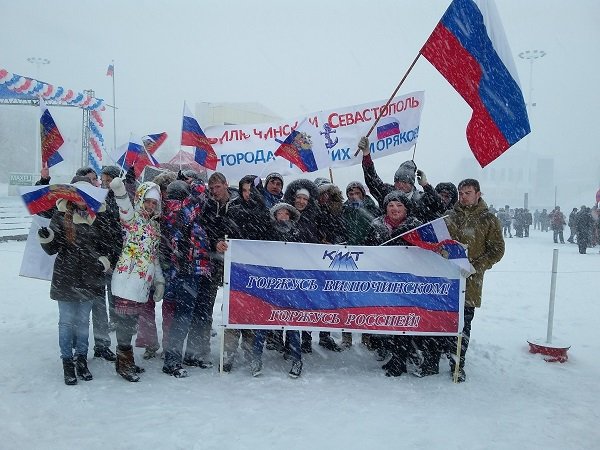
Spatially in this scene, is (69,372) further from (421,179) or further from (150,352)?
(421,179)

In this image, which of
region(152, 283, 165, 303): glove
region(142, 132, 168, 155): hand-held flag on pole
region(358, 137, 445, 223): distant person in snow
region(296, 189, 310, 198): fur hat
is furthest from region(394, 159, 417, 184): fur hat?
region(142, 132, 168, 155): hand-held flag on pole

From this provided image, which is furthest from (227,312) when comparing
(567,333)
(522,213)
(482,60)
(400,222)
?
(522,213)

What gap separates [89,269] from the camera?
4.64 metres

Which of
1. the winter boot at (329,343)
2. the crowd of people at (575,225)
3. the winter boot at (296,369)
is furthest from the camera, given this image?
the crowd of people at (575,225)

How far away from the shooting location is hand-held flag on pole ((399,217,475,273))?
495cm

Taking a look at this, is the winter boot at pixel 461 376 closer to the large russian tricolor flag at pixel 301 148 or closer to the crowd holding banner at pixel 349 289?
the crowd holding banner at pixel 349 289

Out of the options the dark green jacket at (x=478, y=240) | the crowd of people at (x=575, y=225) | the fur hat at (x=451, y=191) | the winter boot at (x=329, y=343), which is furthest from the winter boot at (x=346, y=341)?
the crowd of people at (x=575, y=225)

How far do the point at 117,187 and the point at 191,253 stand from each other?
1.06 meters

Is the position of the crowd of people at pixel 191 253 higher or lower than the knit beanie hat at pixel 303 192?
lower

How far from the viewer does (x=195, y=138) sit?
696cm

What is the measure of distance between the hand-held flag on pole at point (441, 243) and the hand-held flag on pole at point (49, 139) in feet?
13.9

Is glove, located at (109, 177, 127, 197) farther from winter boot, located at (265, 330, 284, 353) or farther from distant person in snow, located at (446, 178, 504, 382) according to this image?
distant person in snow, located at (446, 178, 504, 382)

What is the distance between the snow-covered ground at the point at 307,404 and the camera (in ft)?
12.3

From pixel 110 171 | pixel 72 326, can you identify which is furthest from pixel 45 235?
pixel 110 171
